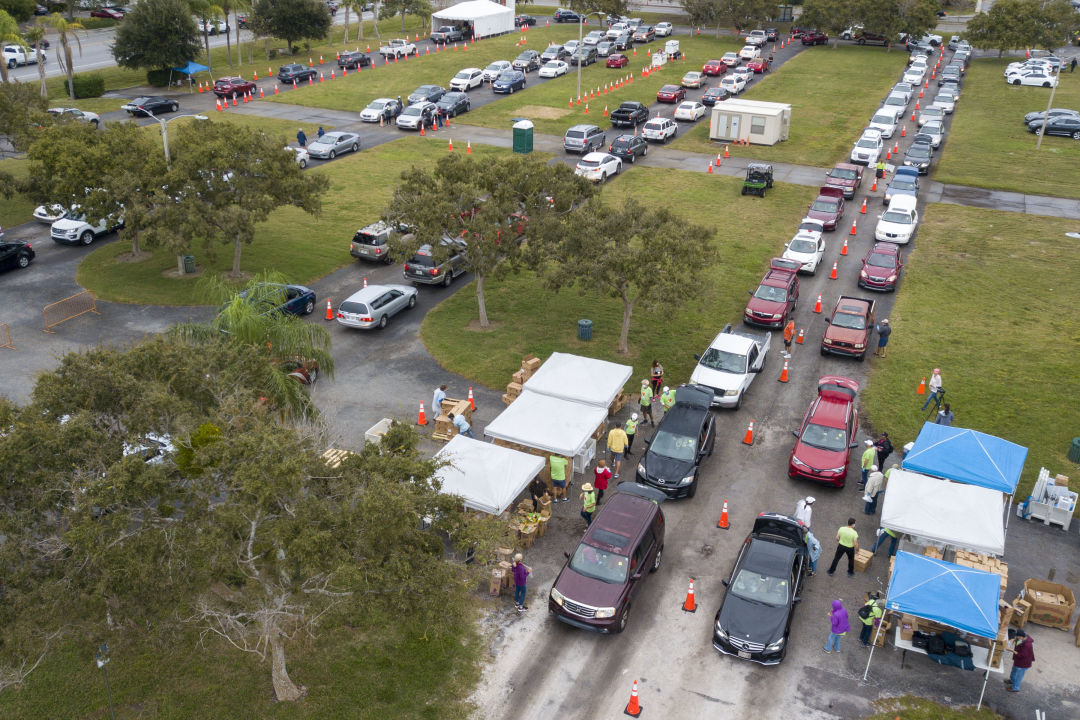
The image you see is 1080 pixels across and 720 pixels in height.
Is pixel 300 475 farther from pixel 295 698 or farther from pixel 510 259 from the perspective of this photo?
pixel 510 259

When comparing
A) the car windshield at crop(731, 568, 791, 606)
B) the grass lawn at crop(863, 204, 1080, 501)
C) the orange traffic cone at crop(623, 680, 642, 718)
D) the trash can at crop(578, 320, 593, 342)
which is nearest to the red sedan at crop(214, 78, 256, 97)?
the trash can at crop(578, 320, 593, 342)

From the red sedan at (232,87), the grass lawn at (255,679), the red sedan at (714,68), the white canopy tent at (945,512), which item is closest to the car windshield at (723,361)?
the white canopy tent at (945,512)

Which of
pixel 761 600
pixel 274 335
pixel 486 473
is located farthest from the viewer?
pixel 274 335

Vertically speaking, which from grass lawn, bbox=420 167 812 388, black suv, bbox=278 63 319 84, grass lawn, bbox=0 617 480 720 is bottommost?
grass lawn, bbox=0 617 480 720

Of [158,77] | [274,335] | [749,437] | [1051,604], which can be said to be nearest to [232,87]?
[158,77]

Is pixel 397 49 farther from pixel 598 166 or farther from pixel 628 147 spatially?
pixel 598 166

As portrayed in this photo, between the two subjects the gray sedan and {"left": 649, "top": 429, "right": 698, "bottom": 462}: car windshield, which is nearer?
{"left": 649, "top": 429, "right": 698, "bottom": 462}: car windshield

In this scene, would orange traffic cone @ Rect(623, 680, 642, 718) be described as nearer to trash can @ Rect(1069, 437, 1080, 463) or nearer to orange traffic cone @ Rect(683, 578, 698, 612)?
orange traffic cone @ Rect(683, 578, 698, 612)
